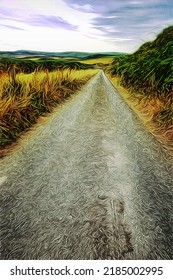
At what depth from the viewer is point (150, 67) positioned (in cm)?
465

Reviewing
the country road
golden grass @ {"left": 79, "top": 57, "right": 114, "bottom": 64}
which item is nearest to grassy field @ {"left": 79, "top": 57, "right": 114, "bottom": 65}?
golden grass @ {"left": 79, "top": 57, "right": 114, "bottom": 64}

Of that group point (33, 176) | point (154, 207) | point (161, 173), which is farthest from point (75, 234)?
point (161, 173)

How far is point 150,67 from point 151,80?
17 cm

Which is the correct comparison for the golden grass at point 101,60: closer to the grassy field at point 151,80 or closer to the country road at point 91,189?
the grassy field at point 151,80

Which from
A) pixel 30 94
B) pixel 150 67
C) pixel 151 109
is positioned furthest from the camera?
pixel 30 94

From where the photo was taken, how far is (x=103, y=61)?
13.6 ft

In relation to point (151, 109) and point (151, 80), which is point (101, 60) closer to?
point (151, 80)

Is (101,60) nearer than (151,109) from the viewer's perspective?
Yes

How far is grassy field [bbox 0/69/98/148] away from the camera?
14.8 ft

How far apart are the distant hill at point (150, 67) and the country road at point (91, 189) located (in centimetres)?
28

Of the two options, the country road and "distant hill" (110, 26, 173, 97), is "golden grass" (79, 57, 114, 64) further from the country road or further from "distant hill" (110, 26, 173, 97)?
the country road

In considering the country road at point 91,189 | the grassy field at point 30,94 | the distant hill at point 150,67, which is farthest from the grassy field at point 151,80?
the grassy field at point 30,94

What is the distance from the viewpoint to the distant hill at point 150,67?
414cm

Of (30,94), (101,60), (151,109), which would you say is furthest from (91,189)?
(30,94)
